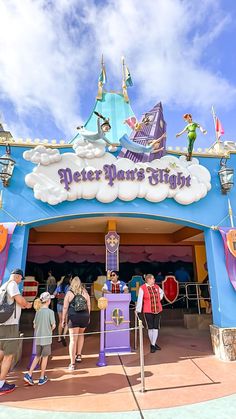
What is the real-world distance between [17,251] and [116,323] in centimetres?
262

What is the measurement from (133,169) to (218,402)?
4517 mm

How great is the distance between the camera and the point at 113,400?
345 cm

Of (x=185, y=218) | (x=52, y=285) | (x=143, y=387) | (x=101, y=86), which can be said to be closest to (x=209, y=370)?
(x=143, y=387)

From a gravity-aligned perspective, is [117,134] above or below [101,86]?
below

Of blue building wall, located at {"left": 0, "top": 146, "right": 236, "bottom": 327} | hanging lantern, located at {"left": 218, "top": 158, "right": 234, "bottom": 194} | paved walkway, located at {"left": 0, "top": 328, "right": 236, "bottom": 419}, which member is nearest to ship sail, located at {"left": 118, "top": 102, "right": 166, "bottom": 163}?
blue building wall, located at {"left": 0, "top": 146, "right": 236, "bottom": 327}

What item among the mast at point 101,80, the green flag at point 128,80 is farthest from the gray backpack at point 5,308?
the green flag at point 128,80

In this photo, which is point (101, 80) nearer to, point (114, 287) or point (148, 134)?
point (148, 134)

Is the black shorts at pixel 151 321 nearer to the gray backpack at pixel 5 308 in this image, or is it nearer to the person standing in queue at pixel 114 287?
the person standing in queue at pixel 114 287

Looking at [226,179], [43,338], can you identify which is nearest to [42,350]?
[43,338]

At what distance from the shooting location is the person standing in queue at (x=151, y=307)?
5.71 metres

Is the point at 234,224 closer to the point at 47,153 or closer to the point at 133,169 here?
the point at 133,169

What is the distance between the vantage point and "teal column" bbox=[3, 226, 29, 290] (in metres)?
5.18

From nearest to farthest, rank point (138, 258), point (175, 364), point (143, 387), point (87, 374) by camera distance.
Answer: point (143, 387) < point (87, 374) < point (175, 364) < point (138, 258)

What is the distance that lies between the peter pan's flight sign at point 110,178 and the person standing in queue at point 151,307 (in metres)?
2.05
